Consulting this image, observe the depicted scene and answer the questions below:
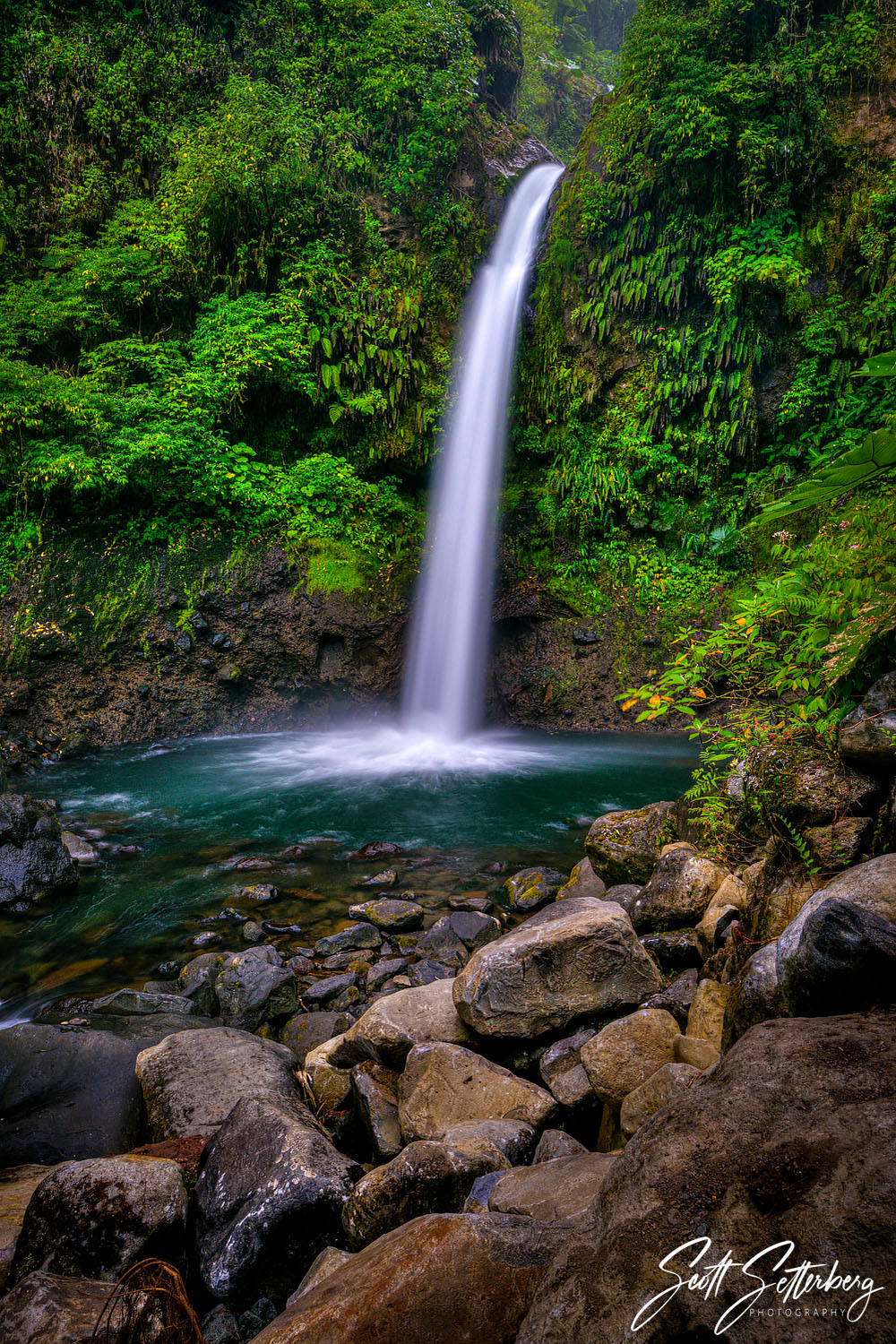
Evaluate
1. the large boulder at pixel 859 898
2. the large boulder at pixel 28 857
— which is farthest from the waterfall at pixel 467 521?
→ the large boulder at pixel 859 898

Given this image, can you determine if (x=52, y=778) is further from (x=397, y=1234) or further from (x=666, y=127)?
→ (x=666, y=127)

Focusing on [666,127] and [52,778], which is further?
[666,127]

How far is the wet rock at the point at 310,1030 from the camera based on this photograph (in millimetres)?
3652

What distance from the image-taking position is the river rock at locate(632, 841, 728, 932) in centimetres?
325

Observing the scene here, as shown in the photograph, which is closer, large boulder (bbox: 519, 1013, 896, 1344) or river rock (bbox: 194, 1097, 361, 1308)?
large boulder (bbox: 519, 1013, 896, 1344)

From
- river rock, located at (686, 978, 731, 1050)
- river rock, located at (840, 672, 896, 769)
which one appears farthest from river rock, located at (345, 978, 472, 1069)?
river rock, located at (840, 672, 896, 769)

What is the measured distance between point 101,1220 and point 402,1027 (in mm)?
1358

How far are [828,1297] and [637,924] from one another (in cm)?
270

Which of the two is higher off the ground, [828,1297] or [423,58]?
[423,58]

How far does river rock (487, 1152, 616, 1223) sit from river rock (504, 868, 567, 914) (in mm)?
3244

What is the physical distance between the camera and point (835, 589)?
2.26 meters

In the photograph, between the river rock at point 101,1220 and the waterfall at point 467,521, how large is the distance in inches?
391

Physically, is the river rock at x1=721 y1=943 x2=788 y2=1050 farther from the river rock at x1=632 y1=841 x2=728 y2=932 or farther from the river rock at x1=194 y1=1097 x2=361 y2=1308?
the river rock at x1=194 y1=1097 x2=361 y2=1308

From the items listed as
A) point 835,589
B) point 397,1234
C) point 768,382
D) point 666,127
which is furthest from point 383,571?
point 397,1234
